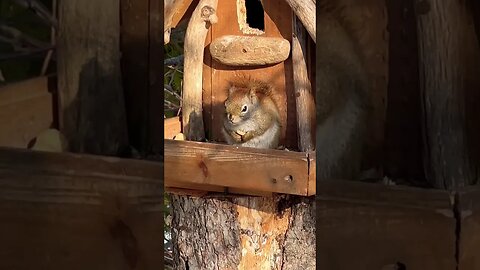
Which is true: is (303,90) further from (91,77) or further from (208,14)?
(91,77)

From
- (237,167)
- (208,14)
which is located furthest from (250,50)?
(237,167)

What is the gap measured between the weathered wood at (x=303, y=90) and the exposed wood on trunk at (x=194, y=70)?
155 mm

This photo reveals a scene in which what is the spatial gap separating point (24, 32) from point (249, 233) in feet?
3.28

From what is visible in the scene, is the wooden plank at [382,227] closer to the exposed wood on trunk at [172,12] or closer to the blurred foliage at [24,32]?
the blurred foliage at [24,32]

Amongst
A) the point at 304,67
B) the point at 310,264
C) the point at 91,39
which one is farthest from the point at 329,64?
the point at 310,264

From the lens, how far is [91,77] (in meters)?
0.49

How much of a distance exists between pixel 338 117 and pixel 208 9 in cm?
79

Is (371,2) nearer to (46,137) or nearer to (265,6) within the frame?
(46,137)

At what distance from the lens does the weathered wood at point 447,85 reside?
45 cm

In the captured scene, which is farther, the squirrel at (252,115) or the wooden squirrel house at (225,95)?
the squirrel at (252,115)

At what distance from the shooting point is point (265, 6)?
1.25 m

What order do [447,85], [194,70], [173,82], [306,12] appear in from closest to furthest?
1. [447,85]
2. [306,12]
3. [194,70]
4. [173,82]

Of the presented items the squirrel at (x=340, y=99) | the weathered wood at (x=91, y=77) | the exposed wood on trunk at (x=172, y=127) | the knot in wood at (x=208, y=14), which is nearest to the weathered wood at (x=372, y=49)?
the squirrel at (x=340, y=99)

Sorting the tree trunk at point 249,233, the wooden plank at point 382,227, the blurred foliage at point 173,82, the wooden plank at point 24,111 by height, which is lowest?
the tree trunk at point 249,233
